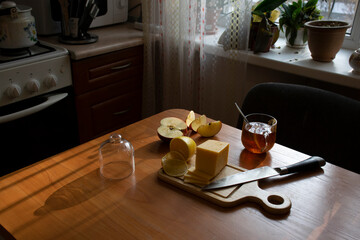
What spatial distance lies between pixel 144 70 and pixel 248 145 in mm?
1342

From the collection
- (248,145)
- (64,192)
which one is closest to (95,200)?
(64,192)

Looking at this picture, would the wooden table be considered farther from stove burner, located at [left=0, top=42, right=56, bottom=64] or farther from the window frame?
the window frame

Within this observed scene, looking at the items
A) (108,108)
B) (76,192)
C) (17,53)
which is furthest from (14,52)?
(76,192)

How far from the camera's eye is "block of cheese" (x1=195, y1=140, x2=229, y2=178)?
3.16 feet

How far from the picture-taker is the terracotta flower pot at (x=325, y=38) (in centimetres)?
173

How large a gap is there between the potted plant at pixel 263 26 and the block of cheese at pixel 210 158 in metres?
1.11

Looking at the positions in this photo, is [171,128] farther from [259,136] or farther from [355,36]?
[355,36]

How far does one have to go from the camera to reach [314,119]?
1.33 meters

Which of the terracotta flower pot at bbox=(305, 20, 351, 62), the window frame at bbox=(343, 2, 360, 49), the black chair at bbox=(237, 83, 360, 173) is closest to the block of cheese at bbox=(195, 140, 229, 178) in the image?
the black chair at bbox=(237, 83, 360, 173)

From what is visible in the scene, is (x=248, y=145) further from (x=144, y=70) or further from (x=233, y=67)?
(x=144, y=70)

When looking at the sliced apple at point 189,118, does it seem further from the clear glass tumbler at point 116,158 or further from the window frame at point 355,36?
the window frame at point 355,36

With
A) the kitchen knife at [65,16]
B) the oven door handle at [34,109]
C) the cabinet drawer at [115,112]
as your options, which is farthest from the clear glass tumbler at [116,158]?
the kitchen knife at [65,16]

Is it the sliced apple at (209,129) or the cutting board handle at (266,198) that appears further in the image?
the sliced apple at (209,129)

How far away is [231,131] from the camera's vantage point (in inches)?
49.1
